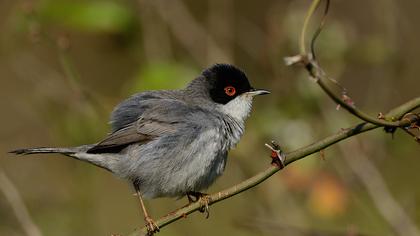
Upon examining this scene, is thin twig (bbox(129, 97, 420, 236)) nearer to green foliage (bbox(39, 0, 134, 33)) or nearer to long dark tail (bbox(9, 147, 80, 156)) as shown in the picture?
long dark tail (bbox(9, 147, 80, 156))

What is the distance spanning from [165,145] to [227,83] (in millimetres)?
768

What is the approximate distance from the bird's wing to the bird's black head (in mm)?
380

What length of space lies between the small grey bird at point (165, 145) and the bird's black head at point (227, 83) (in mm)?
128

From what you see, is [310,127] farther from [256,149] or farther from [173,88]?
[173,88]

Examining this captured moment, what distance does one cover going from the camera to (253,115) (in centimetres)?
649

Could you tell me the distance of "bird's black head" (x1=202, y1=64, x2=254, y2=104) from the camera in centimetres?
537

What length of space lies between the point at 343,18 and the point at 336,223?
2.85 metres

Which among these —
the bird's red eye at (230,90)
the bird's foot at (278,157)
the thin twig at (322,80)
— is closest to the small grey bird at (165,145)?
the bird's red eye at (230,90)

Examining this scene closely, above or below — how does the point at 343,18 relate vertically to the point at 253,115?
above

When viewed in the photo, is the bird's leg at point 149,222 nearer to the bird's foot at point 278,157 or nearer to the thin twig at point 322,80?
the bird's foot at point 278,157

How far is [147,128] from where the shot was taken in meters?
4.99

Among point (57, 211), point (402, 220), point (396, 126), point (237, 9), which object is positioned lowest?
point (396, 126)

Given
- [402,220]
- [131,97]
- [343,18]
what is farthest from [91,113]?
[343,18]

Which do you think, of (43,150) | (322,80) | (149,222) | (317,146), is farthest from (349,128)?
(43,150)
